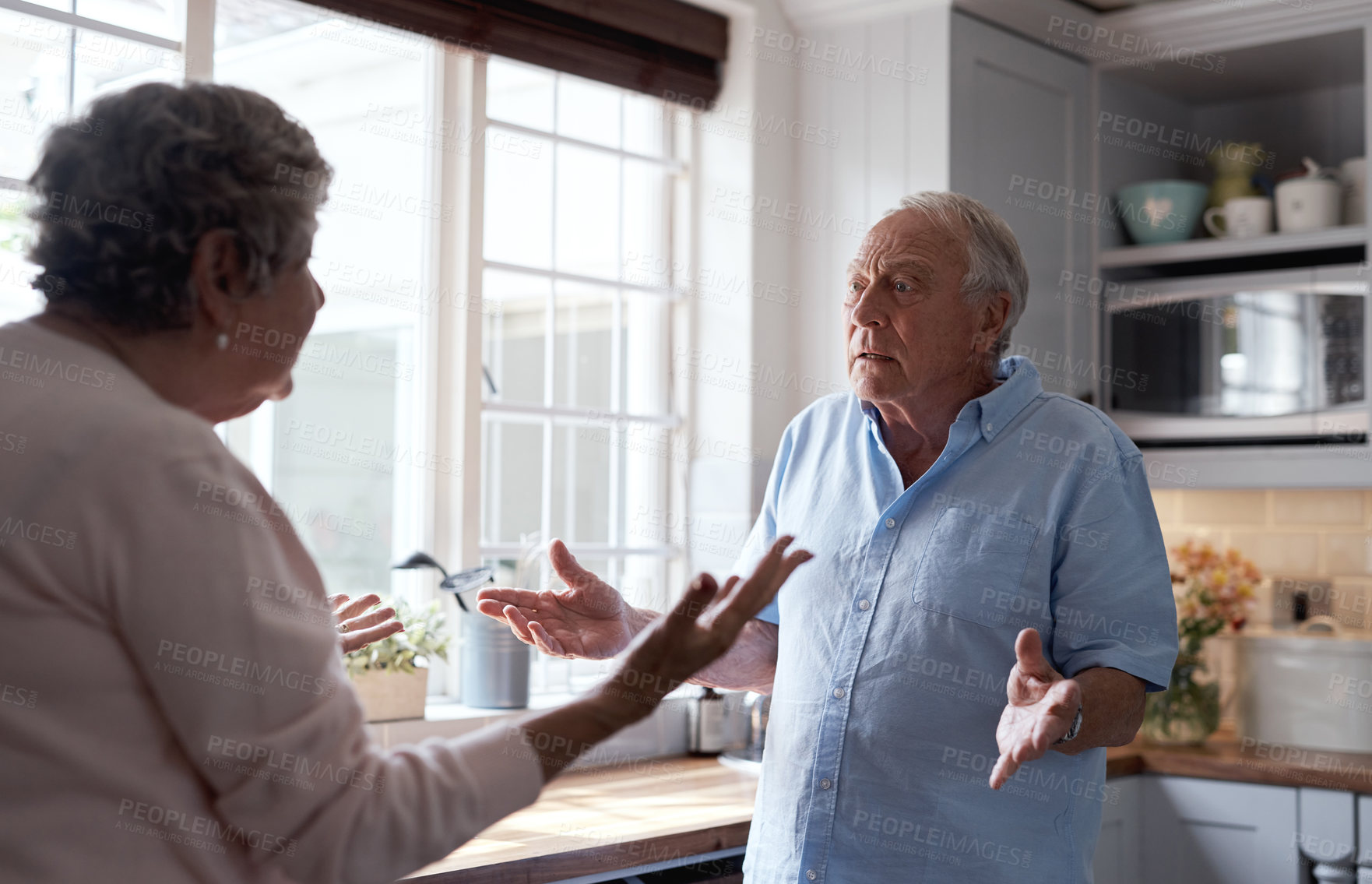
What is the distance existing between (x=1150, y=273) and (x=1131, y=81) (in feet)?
1.72

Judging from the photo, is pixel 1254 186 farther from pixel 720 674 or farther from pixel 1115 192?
pixel 720 674

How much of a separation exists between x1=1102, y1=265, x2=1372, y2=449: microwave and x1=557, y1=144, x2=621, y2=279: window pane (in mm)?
1320

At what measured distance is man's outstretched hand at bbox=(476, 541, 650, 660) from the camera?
1.54 m

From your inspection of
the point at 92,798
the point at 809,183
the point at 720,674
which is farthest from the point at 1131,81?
the point at 92,798

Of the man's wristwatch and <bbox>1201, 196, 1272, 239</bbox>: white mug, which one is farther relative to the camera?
<bbox>1201, 196, 1272, 239</bbox>: white mug

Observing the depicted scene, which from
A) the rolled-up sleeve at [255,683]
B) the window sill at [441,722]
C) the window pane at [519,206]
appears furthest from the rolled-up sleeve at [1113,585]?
the window pane at [519,206]

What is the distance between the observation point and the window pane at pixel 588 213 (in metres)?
3.02

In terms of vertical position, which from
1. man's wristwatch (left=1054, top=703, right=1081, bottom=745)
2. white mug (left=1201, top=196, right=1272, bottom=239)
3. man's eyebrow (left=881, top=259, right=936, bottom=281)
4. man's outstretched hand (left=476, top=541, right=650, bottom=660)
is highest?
white mug (left=1201, top=196, right=1272, bottom=239)

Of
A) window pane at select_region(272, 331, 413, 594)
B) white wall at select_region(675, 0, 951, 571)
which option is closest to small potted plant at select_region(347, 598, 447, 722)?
white wall at select_region(675, 0, 951, 571)

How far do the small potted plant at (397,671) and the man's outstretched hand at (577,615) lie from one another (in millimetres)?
882

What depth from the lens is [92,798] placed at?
0.82 m

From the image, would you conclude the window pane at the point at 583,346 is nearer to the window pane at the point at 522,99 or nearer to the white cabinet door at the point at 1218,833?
the window pane at the point at 522,99

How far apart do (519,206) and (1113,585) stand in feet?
6.00

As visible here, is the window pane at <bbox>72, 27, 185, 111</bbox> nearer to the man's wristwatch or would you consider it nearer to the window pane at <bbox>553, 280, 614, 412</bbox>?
the window pane at <bbox>553, 280, 614, 412</bbox>
